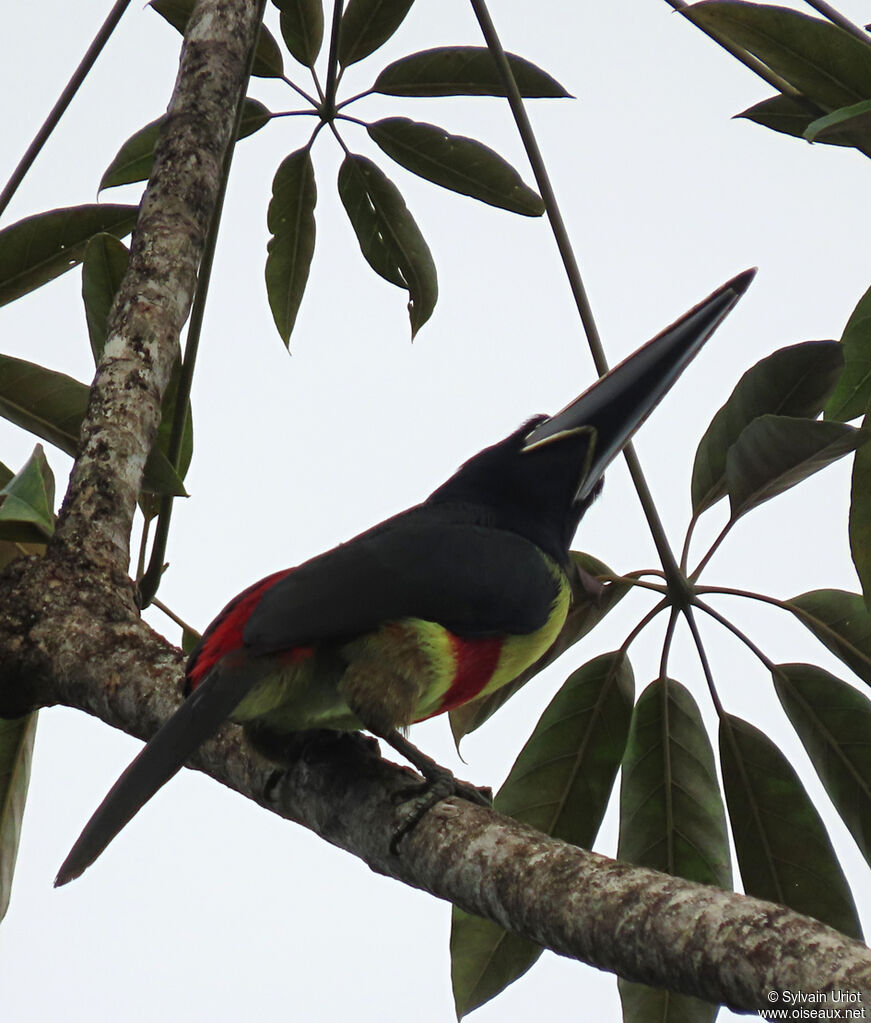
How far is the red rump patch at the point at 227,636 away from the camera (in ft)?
7.29

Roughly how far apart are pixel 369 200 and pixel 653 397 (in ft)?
4.98

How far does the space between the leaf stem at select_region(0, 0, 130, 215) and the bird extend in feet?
4.23

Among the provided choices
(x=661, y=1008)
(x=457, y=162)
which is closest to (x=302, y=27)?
(x=457, y=162)

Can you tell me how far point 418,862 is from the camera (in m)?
1.74

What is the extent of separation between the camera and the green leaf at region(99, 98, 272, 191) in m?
3.62

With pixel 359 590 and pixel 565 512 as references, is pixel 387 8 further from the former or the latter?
pixel 359 590

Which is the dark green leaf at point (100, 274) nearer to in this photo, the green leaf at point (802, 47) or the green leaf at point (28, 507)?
the green leaf at point (28, 507)

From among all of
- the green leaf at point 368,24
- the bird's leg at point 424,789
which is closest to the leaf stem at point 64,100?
the green leaf at point 368,24

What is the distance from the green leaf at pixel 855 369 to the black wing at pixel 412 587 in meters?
0.75

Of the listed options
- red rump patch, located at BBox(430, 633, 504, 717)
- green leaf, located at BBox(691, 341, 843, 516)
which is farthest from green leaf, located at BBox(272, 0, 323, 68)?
red rump patch, located at BBox(430, 633, 504, 717)

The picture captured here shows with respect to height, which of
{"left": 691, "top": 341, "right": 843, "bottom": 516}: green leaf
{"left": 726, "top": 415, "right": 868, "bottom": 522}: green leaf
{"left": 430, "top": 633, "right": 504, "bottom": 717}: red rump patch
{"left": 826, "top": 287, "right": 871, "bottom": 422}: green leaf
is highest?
{"left": 826, "top": 287, "right": 871, "bottom": 422}: green leaf

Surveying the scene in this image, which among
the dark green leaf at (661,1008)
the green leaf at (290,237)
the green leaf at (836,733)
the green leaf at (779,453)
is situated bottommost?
the dark green leaf at (661,1008)

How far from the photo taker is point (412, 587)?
7.79 ft

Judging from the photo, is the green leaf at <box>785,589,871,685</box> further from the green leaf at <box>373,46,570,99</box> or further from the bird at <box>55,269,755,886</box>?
the green leaf at <box>373,46,570,99</box>
